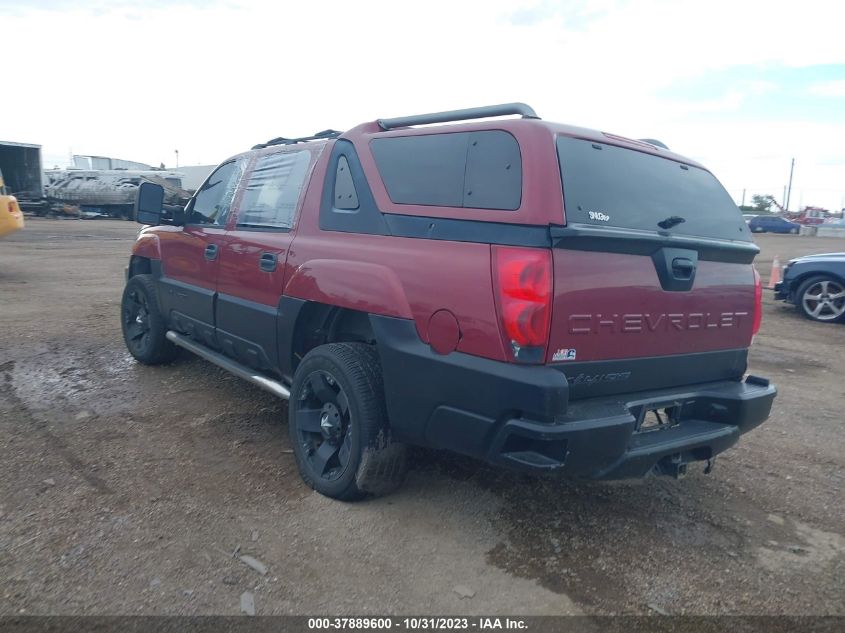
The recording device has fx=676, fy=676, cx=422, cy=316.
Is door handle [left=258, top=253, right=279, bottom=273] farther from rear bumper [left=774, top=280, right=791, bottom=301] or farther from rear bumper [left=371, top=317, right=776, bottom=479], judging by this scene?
rear bumper [left=774, top=280, right=791, bottom=301]

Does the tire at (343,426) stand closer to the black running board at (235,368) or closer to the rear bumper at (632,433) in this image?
the black running board at (235,368)

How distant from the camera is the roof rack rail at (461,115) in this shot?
122 inches

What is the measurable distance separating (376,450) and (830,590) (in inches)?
81.5

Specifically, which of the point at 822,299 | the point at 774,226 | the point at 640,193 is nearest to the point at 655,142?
the point at 640,193

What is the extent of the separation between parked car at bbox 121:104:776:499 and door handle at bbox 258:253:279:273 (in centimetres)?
2

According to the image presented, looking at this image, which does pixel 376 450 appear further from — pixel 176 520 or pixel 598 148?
pixel 598 148

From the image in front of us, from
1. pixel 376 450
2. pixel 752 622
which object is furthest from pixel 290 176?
pixel 752 622

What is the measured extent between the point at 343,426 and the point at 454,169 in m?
1.42

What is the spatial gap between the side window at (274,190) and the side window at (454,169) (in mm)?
765

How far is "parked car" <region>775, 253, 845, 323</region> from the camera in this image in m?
9.51

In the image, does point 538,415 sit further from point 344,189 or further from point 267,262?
point 267,262

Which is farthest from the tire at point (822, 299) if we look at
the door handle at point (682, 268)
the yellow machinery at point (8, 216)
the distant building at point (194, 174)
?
the distant building at point (194, 174)

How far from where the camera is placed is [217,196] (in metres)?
4.98

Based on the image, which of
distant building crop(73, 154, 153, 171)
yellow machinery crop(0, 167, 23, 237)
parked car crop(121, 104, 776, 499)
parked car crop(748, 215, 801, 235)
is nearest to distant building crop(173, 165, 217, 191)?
distant building crop(73, 154, 153, 171)
